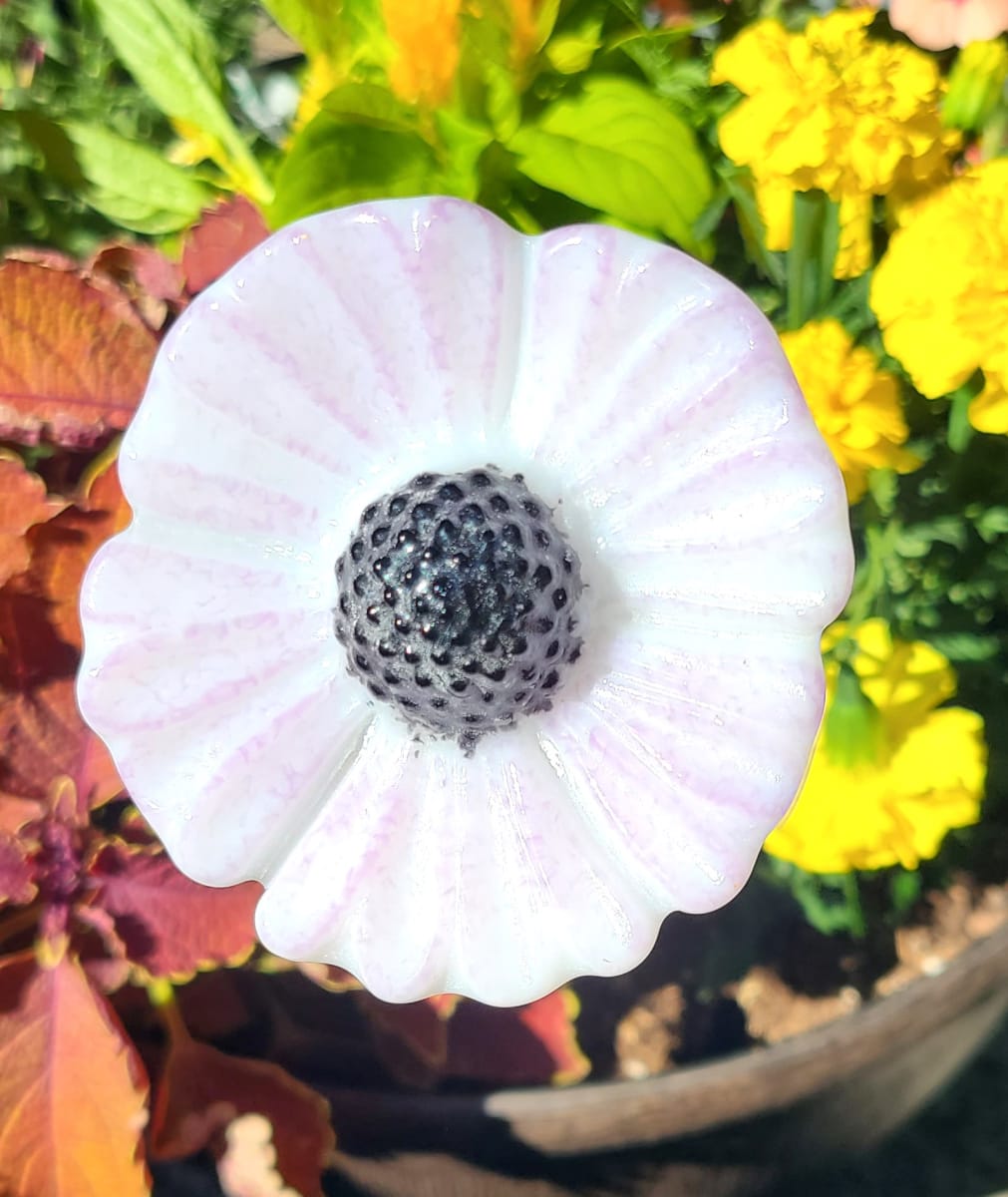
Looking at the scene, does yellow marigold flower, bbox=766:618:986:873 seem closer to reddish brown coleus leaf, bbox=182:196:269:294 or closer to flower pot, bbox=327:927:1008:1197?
flower pot, bbox=327:927:1008:1197

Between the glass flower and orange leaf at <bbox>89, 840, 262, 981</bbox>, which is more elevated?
the glass flower

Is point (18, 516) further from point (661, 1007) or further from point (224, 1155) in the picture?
point (661, 1007)

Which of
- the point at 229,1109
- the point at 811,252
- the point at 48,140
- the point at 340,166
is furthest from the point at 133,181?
the point at 229,1109

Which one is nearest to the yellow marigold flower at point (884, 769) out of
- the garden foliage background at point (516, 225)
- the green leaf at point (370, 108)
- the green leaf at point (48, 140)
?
the garden foliage background at point (516, 225)

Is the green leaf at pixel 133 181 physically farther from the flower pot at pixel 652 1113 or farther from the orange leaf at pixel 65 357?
the flower pot at pixel 652 1113

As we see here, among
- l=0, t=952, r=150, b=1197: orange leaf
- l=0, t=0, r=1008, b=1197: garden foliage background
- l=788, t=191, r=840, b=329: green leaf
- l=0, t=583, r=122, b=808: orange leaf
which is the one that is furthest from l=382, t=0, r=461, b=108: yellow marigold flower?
l=0, t=952, r=150, b=1197: orange leaf

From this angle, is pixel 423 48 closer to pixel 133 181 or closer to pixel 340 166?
pixel 340 166
